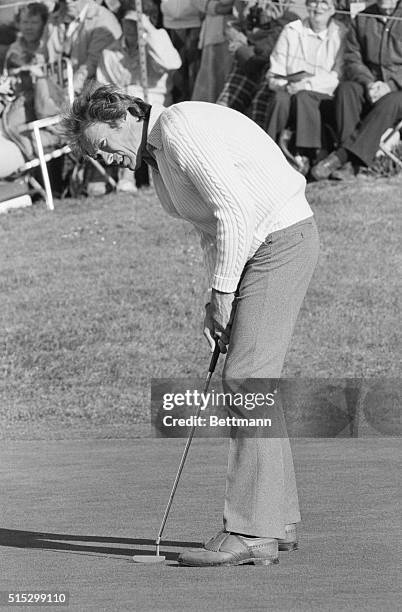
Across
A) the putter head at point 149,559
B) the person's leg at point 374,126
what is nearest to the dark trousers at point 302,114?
the person's leg at point 374,126

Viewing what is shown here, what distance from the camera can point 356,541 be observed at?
5.12m

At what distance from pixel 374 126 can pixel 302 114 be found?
649mm

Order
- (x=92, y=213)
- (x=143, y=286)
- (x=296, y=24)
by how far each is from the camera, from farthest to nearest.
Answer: (x=92, y=213), (x=296, y=24), (x=143, y=286)

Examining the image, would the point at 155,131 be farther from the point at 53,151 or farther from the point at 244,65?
the point at 53,151

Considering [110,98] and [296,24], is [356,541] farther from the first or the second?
[296,24]

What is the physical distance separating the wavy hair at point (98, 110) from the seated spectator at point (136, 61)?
8770 millimetres

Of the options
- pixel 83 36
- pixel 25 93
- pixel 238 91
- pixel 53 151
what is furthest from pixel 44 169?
pixel 238 91

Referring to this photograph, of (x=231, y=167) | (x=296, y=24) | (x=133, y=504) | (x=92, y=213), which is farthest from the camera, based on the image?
(x=92, y=213)

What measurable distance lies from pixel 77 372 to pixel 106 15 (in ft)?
16.1

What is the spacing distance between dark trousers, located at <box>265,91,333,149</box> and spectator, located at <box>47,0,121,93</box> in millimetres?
→ 2271

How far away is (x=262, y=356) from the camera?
4887 millimetres

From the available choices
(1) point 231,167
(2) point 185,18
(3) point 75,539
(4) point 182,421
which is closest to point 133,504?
(3) point 75,539

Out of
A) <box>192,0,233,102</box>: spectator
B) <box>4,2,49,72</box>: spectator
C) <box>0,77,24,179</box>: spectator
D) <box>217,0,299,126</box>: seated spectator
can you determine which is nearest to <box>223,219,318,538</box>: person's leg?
<box>217,0,299,126</box>: seated spectator

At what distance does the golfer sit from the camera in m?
4.78
